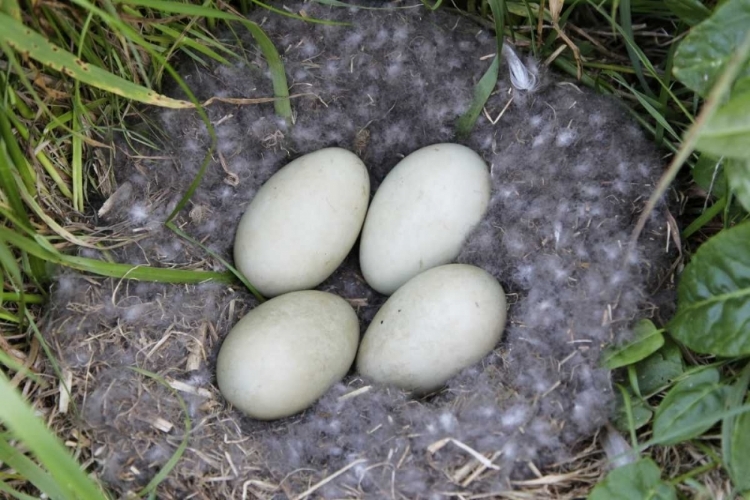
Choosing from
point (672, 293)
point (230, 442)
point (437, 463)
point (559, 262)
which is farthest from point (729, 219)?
point (230, 442)

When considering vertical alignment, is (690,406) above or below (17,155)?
below

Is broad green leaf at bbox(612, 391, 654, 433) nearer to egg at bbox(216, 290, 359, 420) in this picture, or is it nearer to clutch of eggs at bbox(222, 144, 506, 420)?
clutch of eggs at bbox(222, 144, 506, 420)

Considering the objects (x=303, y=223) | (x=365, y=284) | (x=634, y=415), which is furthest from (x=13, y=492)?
(x=634, y=415)

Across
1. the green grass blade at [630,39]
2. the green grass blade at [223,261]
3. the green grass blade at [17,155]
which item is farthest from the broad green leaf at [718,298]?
the green grass blade at [17,155]

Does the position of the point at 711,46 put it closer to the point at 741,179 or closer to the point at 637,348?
the point at 741,179

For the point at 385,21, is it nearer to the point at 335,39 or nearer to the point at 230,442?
the point at 335,39

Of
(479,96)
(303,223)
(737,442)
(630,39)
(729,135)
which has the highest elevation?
(729,135)

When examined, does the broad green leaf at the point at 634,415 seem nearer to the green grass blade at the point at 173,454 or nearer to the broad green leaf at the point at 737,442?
the broad green leaf at the point at 737,442
